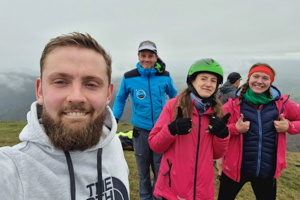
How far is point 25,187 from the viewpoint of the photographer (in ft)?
4.45

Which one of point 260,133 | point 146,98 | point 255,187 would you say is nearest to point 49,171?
point 146,98

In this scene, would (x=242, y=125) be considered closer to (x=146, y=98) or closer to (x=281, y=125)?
(x=281, y=125)

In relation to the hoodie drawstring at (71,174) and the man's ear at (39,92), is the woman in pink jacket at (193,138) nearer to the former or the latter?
the hoodie drawstring at (71,174)

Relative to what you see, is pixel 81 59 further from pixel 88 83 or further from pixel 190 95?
pixel 190 95

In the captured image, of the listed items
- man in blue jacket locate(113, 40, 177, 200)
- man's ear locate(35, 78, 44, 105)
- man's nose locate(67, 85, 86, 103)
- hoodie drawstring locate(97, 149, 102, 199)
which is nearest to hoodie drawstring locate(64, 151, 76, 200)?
hoodie drawstring locate(97, 149, 102, 199)

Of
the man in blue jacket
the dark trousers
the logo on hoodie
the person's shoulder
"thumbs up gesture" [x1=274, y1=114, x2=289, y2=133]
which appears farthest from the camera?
the person's shoulder

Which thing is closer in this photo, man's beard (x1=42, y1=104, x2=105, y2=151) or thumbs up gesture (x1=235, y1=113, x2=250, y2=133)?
man's beard (x1=42, y1=104, x2=105, y2=151)

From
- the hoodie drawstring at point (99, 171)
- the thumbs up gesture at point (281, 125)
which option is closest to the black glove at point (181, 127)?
the hoodie drawstring at point (99, 171)

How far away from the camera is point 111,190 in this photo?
6.20 feet

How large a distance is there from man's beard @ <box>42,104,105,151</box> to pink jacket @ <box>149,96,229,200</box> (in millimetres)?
1778

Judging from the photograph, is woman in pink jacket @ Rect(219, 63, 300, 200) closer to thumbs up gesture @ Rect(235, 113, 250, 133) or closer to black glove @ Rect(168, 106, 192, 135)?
thumbs up gesture @ Rect(235, 113, 250, 133)

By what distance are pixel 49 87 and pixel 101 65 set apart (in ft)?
1.96

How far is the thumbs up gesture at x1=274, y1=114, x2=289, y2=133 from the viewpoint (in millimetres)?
3812

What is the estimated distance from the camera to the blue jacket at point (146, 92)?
195 inches
